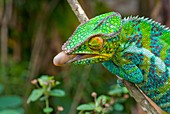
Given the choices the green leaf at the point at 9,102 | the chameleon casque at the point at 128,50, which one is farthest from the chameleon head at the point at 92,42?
the green leaf at the point at 9,102

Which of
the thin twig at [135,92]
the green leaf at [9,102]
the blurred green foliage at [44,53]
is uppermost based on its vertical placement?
the blurred green foliage at [44,53]

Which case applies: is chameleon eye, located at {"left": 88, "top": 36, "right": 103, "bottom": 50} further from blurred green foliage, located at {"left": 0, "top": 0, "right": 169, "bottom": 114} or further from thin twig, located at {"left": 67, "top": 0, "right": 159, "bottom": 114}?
blurred green foliage, located at {"left": 0, "top": 0, "right": 169, "bottom": 114}

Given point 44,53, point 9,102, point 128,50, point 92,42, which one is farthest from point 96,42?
point 44,53

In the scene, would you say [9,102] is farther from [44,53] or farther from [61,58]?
[61,58]

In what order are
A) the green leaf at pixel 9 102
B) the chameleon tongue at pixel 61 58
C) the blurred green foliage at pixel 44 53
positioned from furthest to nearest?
the blurred green foliage at pixel 44 53 → the green leaf at pixel 9 102 → the chameleon tongue at pixel 61 58

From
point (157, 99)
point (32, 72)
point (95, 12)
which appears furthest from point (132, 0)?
point (157, 99)

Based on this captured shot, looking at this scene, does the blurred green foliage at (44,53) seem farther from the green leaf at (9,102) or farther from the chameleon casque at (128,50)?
the chameleon casque at (128,50)

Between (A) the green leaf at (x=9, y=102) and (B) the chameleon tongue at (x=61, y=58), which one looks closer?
(B) the chameleon tongue at (x=61, y=58)

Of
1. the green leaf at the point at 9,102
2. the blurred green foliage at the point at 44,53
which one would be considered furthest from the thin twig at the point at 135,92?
the blurred green foliage at the point at 44,53

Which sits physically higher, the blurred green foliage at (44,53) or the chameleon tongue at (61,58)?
the blurred green foliage at (44,53)

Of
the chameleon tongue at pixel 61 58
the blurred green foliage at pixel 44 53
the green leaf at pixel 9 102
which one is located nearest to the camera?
the chameleon tongue at pixel 61 58
